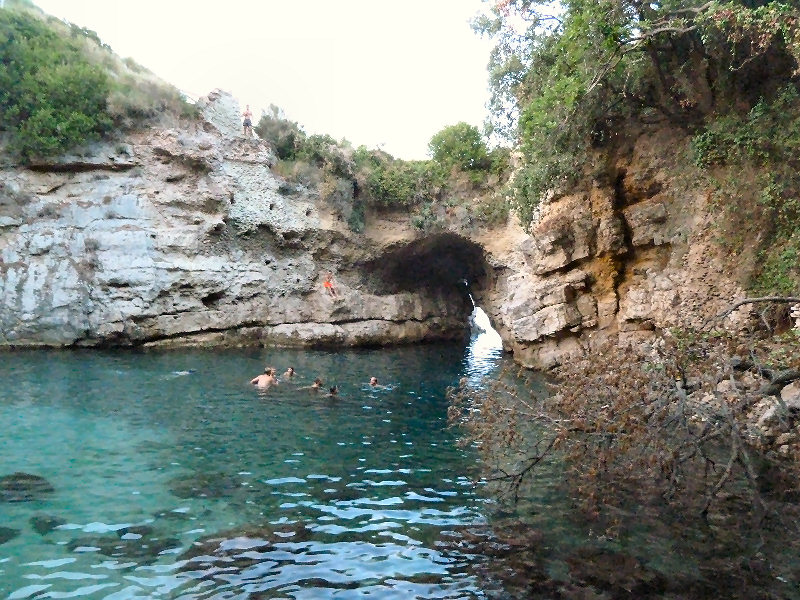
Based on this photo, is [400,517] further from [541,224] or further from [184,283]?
[184,283]

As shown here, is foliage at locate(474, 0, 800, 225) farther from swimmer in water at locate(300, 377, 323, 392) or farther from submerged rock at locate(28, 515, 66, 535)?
submerged rock at locate(28, 515, 66, 535)

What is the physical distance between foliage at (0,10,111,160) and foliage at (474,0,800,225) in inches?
651

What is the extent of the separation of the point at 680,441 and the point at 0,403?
45.0 feet

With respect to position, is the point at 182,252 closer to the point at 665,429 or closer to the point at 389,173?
the point at 389,173

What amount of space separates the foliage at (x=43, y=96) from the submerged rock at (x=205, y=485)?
66.1 feet

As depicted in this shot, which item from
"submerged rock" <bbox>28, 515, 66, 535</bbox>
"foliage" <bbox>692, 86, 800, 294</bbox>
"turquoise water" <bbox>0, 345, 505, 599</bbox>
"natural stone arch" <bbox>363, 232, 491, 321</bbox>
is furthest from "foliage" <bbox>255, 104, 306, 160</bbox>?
"submerged rock" <bbox>28, 515, 66, 535</bbox>

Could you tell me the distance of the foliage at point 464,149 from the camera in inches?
1217

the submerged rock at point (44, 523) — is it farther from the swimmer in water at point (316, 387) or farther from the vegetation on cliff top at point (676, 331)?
the swimmer in water at point (316, 387)

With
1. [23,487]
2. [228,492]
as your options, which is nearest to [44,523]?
[23,487]

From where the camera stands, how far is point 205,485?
30.0ft

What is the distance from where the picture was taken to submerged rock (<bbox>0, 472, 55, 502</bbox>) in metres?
8.24

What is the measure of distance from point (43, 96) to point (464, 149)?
732 inches

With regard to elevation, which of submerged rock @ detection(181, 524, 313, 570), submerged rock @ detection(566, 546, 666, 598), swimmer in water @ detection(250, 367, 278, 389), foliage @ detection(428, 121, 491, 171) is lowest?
submerged rock @ detection(566, 546, 666, 598)

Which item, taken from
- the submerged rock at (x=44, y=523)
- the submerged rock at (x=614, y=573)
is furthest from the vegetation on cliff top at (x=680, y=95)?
the submerged rock at (x=44, y=523)
